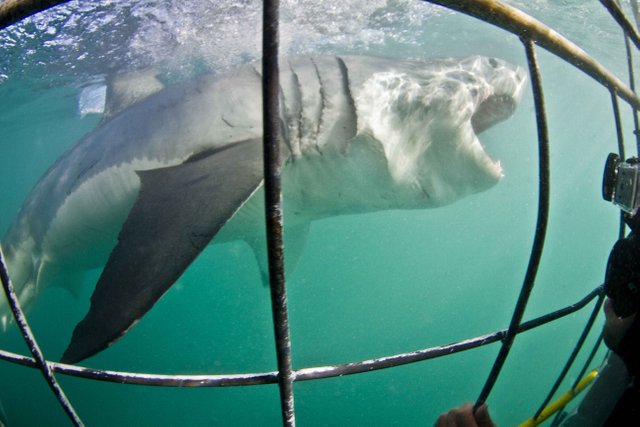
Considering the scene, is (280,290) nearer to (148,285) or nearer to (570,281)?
(148,285)

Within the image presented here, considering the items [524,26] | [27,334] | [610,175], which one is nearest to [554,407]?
[610,175]

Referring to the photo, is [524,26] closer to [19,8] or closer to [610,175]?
[610,175]

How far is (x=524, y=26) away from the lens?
0.86m

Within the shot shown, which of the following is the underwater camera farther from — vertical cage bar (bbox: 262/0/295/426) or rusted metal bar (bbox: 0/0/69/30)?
rusted metal bar (bbox: 0/0/69/30)

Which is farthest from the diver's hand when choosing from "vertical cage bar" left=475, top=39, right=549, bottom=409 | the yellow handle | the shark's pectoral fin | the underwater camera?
the shark's pectoral fin

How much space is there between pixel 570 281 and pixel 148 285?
3042 inches

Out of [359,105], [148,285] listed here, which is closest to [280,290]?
[148,285]

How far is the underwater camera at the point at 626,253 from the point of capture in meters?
0.99

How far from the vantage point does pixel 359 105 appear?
2.61 meters

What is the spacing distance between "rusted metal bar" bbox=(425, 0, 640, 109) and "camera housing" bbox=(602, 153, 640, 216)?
11.3 inches

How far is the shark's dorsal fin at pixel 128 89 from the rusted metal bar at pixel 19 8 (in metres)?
7.10

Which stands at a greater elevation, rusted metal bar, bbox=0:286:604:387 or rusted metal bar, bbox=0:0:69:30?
rusted metal bar, bbox=0:0:69:30

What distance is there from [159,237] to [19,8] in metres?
0.89

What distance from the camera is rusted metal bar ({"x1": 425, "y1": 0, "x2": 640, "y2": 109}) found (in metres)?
0.77
